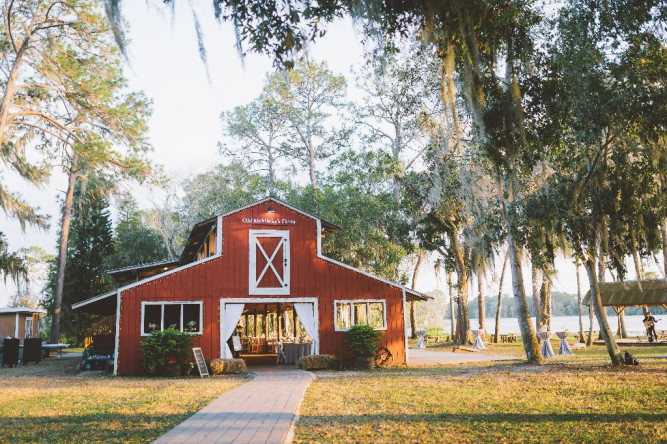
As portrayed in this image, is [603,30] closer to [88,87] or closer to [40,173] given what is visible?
[88,87]

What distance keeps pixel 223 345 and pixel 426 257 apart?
57.7 ft

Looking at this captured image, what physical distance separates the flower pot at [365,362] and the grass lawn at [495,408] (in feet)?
12.0

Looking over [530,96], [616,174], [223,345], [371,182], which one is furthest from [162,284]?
[371,182]

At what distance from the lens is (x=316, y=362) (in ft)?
51.7

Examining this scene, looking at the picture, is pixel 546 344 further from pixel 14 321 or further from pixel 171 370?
pixel 14 321

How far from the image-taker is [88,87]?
16875mm

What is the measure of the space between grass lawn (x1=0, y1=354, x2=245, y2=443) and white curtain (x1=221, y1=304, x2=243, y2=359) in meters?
2.76

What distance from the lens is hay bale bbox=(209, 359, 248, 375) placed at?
15062 millimetres

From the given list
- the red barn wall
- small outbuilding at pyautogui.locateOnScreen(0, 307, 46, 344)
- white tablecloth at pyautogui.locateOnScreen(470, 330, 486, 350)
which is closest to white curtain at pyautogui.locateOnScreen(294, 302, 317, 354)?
the red barn wall

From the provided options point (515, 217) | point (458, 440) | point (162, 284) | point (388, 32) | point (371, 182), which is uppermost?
point (371, 182)

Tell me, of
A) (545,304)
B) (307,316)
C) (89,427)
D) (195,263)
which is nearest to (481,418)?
(89,427)

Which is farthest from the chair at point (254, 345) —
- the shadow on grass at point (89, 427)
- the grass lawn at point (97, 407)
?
the shadow on grass at point (89, 427)

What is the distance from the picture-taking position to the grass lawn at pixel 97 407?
6410 millimetres

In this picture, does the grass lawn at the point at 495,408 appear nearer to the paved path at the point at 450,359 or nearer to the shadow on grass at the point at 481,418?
the shadow on grass at the point at 481,418
